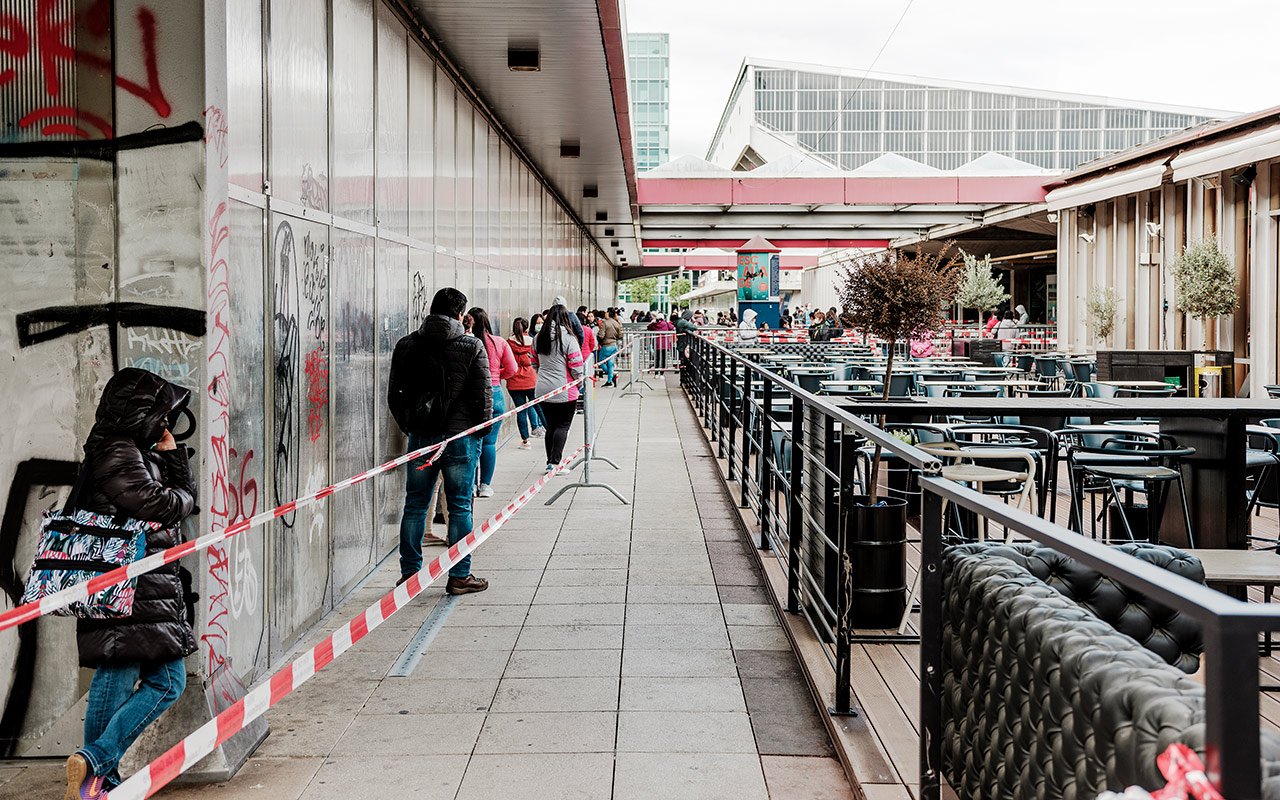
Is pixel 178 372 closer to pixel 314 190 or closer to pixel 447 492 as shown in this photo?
pixel 314 190

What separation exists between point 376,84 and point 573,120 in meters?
5.68

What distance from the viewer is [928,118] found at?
317ft

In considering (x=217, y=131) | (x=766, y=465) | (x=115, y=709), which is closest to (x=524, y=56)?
(x=766, y=465)

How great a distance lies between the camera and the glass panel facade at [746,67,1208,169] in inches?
3533

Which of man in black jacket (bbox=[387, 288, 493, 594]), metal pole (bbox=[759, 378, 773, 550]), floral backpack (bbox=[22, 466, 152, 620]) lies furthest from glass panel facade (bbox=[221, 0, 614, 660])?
metal pole (bbox=[759, 378, 773, 550])

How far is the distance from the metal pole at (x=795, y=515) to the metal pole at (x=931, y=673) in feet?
8.66

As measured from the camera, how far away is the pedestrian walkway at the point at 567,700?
3.75 m

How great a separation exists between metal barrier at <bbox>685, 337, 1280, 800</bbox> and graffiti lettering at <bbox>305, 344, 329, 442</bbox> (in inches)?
93.1

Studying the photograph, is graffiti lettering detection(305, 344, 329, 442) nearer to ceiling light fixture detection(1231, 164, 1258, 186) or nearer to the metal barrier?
the metal barrier

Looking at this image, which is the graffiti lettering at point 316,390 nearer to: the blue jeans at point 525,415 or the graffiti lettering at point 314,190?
the graffiti lettering at point 314,190

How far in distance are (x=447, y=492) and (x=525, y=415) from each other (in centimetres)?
756

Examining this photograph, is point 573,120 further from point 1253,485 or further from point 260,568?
point 260,568

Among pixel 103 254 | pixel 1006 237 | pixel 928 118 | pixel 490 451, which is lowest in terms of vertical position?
pixel 490 451

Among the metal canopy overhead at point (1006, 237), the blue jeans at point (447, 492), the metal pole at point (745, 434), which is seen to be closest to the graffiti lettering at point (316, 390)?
the blue jeans at point (447, 492)
